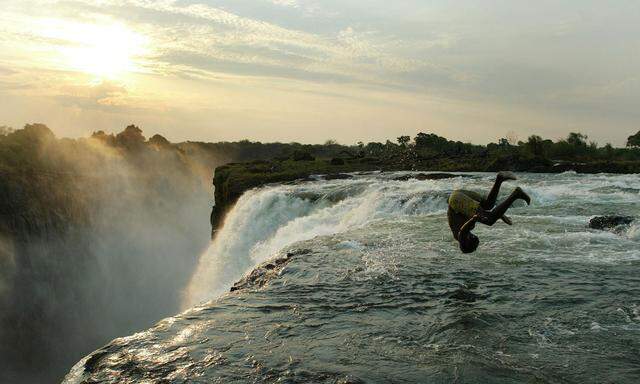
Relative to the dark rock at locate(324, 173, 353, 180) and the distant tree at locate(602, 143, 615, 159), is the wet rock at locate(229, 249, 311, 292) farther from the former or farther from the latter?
the distant tree at locate(602, 143, 615, 159)

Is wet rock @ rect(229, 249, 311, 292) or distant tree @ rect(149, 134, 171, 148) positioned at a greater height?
distant tree @ rect(149, 134, 171, 148)

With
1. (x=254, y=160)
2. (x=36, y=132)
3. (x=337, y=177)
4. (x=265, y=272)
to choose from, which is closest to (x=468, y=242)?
(x=265, y=272)

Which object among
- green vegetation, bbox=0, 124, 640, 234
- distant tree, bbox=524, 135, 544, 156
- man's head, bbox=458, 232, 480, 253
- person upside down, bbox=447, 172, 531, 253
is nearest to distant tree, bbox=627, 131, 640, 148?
green vegetation, bbox=0, 124, 640, 234

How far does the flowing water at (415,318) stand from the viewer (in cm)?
618

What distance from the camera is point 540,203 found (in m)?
21.3

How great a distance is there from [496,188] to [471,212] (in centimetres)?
84

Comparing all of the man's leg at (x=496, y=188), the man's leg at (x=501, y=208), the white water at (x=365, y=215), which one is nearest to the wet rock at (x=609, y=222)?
the white water at (x=365, y=215)

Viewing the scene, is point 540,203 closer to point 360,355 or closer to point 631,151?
point 360,355

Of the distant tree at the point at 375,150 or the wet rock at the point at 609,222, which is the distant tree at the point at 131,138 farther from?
the wet rock at the point at 609,222

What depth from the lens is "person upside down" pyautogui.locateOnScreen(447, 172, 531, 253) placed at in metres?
7.17

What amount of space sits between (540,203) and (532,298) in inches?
531

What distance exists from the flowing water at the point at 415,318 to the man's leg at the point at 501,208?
5.74ft

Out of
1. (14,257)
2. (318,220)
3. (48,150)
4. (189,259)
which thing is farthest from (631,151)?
(48,150)

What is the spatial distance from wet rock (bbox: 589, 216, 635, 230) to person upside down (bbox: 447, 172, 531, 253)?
947cm
